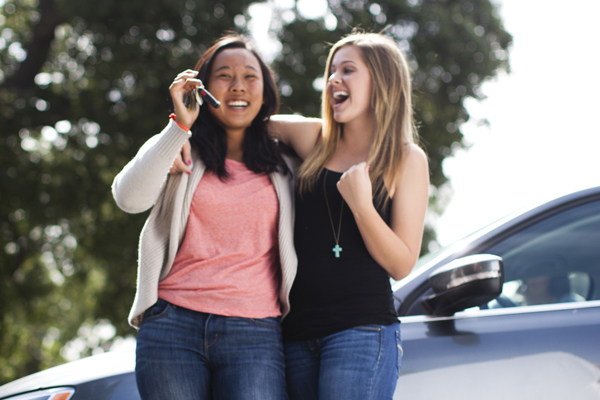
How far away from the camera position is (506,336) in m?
1.96

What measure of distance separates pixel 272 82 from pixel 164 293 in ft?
3.25

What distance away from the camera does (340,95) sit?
216 cm

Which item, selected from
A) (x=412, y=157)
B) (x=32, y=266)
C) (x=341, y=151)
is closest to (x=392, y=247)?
(x=412, y=157)

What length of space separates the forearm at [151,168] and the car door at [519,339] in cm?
99

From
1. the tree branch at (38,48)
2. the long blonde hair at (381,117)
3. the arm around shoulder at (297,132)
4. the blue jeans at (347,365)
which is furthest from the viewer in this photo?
the tree branch at (38,48)

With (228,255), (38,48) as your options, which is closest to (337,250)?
(228,255)

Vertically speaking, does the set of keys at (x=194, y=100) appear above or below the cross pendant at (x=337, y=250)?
above

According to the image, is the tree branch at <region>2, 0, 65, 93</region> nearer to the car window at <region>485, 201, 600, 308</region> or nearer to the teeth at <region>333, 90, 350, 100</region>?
the teeth at <region>333, 90, 350, 100</region>

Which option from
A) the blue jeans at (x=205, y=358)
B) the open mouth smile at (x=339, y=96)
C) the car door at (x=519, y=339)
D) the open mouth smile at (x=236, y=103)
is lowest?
the car door at (x=519, y=339)

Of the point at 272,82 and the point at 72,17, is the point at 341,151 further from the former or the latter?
the point at 72,17

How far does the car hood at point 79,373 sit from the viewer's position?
1940 mm

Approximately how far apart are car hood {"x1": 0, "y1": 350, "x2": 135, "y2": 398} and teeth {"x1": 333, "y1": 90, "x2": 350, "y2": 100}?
3.99 feet

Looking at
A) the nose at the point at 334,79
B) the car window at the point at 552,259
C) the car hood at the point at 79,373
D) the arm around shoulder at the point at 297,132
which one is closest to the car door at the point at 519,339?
the car window at the point at 552,259

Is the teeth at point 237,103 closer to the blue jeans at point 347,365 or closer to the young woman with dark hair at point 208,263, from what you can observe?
the young woman with dark hair at point 208,263
